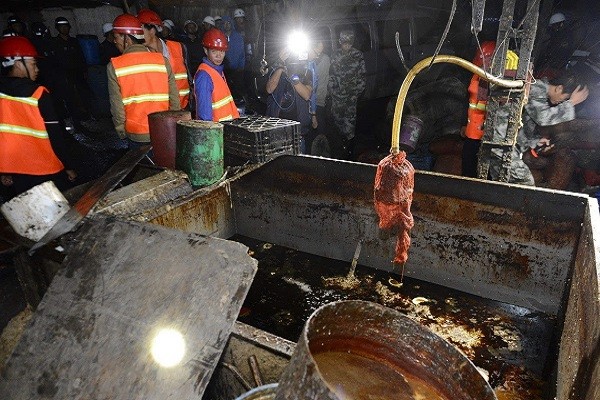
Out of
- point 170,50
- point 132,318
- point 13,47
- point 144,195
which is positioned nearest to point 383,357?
point 132,318

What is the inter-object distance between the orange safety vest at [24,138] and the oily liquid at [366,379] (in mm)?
4231

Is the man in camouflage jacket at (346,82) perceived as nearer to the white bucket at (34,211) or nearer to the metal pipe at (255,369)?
the white bucket at (34,211)

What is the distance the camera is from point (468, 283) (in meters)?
3.67

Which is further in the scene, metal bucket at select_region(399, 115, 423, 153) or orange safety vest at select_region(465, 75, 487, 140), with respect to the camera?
metal bucket at select_region(399, 115, 423, 153)

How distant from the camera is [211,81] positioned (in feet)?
15.8

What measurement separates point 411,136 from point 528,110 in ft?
Result: 5.70

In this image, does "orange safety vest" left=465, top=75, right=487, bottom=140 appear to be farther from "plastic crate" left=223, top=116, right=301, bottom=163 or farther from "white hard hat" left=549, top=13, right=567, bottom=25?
"white hard hat" left=549, top=13, right=567, bottom=25

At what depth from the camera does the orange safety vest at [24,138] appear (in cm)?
397

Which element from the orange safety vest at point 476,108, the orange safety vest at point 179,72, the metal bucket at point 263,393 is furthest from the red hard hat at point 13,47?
the orange safety vest at point 476,108

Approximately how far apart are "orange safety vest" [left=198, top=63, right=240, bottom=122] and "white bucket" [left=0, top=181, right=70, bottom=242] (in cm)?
254

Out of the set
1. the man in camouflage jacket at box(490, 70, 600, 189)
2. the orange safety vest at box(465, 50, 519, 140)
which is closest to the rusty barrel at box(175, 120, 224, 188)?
the man in camouflage jacket at box(490, 70, 600, 189)

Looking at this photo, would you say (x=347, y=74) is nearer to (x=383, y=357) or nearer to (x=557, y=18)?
(x=557, y=18)

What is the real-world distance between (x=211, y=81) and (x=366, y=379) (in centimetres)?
420

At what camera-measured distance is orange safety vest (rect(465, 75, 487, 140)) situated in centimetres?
488
